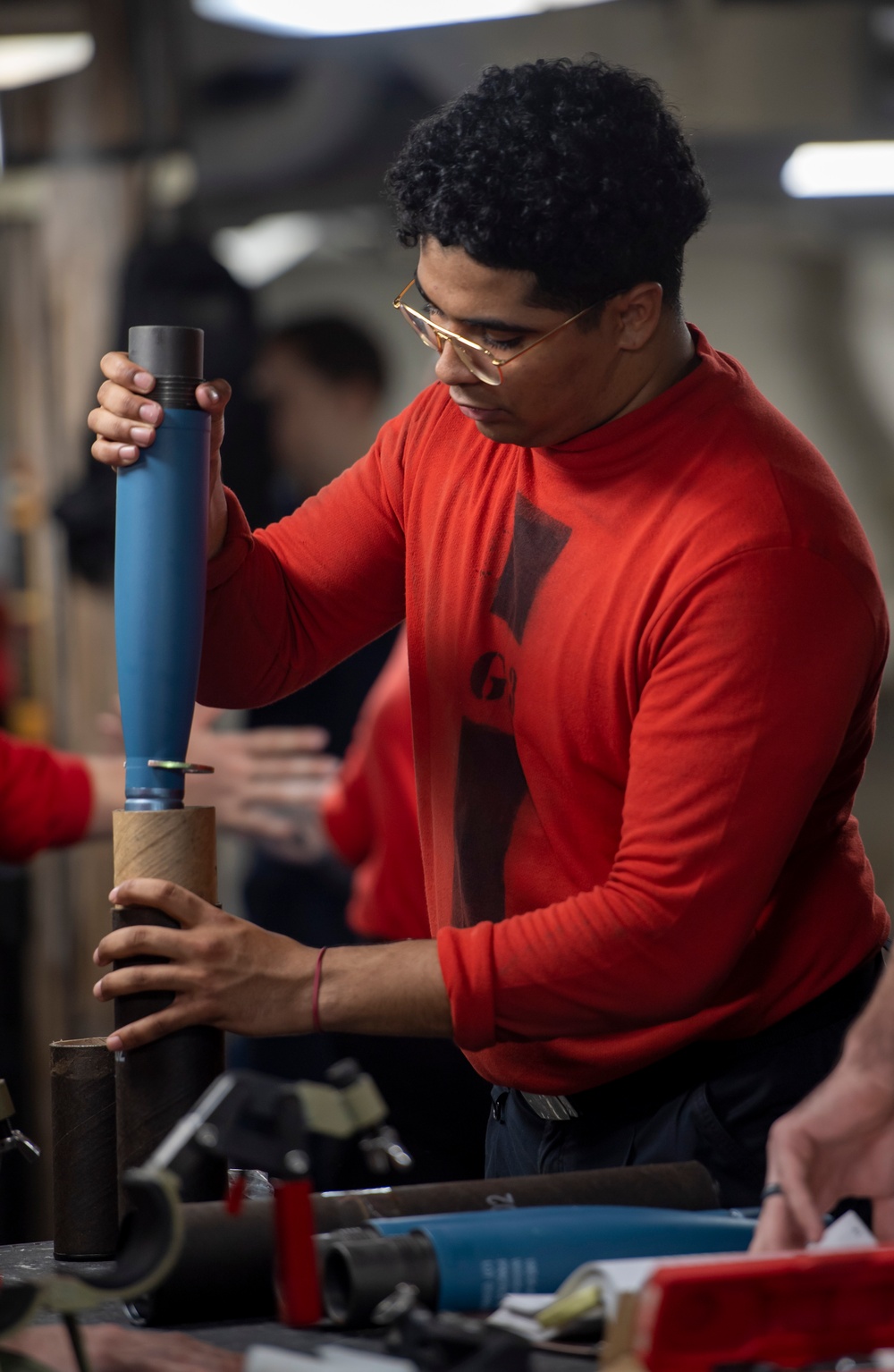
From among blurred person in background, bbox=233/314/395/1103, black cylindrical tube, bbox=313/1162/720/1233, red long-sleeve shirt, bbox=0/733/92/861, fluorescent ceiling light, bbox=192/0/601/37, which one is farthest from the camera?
fluorescent ceiling light, bbox=192/0/601/37

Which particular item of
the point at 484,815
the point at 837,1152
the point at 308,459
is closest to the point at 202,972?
the point at 484,815

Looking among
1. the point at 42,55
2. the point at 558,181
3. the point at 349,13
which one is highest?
the point at 349,13

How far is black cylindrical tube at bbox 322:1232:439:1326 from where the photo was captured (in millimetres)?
977

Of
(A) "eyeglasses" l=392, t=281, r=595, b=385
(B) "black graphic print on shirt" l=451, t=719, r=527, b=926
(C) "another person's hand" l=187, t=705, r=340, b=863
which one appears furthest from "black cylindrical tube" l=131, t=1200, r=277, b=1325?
(C) "another person's hand" l=187, t=705, r=340, b=863

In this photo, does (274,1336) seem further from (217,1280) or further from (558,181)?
(558,181)

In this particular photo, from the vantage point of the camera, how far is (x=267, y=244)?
4.45 metres

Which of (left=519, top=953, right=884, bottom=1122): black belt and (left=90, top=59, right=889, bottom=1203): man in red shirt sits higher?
(left=90, top=59, right=889, bottom=1203): man in red shirt

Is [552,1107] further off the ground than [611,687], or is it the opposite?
[611,687]

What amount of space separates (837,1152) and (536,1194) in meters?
0.23

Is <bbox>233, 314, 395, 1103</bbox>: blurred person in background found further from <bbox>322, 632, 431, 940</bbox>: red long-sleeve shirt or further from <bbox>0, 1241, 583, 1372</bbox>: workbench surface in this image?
<bbox>0, 1241, 583, 1372</bbox>: workbench surface

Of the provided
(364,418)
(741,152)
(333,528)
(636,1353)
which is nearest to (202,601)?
A: (333,528)

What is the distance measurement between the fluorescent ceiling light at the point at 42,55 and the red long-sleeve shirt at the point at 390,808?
7.06 ft

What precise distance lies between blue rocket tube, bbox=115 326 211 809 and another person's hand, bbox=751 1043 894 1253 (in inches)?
21.2

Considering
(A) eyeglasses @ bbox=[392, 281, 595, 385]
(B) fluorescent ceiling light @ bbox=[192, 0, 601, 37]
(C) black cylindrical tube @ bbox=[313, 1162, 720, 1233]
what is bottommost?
(C) black cylindrical tube @ bbox=[313, 1162, 720, 1233]
